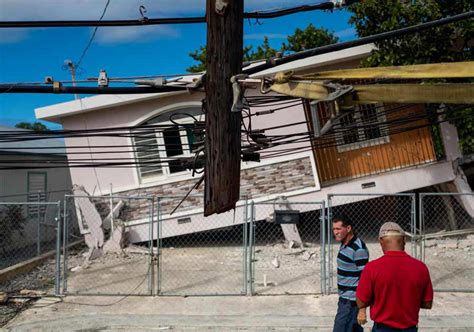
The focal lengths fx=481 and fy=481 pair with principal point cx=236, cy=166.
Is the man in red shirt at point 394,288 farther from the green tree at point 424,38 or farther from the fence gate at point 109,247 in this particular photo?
the green tree at point 424,38

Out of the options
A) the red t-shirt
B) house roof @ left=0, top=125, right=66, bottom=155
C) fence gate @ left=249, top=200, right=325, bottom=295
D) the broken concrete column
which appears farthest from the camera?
house roof @ left=0, top=125, right=66, bottom=155

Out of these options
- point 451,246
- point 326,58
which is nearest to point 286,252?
point 451,246

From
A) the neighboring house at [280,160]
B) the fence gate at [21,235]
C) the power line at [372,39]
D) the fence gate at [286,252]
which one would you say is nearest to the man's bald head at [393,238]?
the power line at [372,39]

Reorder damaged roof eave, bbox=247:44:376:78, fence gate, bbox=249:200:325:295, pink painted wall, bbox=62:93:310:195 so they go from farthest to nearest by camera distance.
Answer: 1. pink painted wall, bbox=62:93:310:195
2. damaged roof eave, bbox=247:44:376:78
3. fence gate, bbox=249:200:325:295

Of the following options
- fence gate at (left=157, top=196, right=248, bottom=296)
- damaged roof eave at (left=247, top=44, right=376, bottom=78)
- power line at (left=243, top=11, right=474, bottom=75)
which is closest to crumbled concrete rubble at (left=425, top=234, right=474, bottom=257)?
fence gate at (left=157, top=196, right=248, bottom=296)

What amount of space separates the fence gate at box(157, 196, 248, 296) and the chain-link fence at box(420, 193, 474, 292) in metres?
3.58

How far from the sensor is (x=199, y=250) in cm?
1195

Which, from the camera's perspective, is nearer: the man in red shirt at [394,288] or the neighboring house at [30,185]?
the man in red shirt at [394,288]

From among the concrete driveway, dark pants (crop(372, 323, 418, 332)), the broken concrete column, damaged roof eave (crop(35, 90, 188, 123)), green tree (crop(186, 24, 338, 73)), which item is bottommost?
the concrete driveway

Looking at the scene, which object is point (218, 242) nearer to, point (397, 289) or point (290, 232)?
point (290, 232)

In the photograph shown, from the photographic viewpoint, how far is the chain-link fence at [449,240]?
852cm

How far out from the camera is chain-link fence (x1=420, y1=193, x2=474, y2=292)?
8523mm

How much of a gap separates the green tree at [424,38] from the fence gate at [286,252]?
12.4 feet

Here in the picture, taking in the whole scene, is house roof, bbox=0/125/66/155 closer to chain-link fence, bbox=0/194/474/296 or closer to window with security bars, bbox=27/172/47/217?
window with security bars, bbox=27/172/47/217
